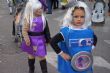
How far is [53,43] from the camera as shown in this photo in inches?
184

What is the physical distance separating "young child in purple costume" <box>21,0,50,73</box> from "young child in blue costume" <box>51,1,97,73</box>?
192 centimetres

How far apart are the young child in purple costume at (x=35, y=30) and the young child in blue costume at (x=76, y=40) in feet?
6.29

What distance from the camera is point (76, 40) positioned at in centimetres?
466

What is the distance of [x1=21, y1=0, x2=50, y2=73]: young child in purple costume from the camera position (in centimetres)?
659

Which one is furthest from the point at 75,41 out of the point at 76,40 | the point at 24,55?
the point at 24,55

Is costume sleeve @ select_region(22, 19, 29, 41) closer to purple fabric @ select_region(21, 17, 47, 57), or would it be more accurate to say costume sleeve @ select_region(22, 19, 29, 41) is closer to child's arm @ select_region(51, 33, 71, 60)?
purple fabric @ select_region(21, 17, 47, 57)

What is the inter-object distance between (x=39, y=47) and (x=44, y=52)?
127mm

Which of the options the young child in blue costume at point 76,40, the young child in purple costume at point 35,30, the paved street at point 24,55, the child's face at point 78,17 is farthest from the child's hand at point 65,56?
the paved street at point 24,55

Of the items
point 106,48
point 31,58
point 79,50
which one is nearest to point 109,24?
point 106,48

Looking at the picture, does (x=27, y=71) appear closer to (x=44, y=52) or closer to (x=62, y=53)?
(x=44, y=52)

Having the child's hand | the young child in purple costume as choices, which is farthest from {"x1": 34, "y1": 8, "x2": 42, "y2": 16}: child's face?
the child's hand

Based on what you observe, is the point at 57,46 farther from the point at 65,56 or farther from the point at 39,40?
the point at 39,40

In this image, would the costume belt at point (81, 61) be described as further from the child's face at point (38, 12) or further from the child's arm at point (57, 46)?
the child's face at point (38, 12)

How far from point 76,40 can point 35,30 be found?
207 cm
